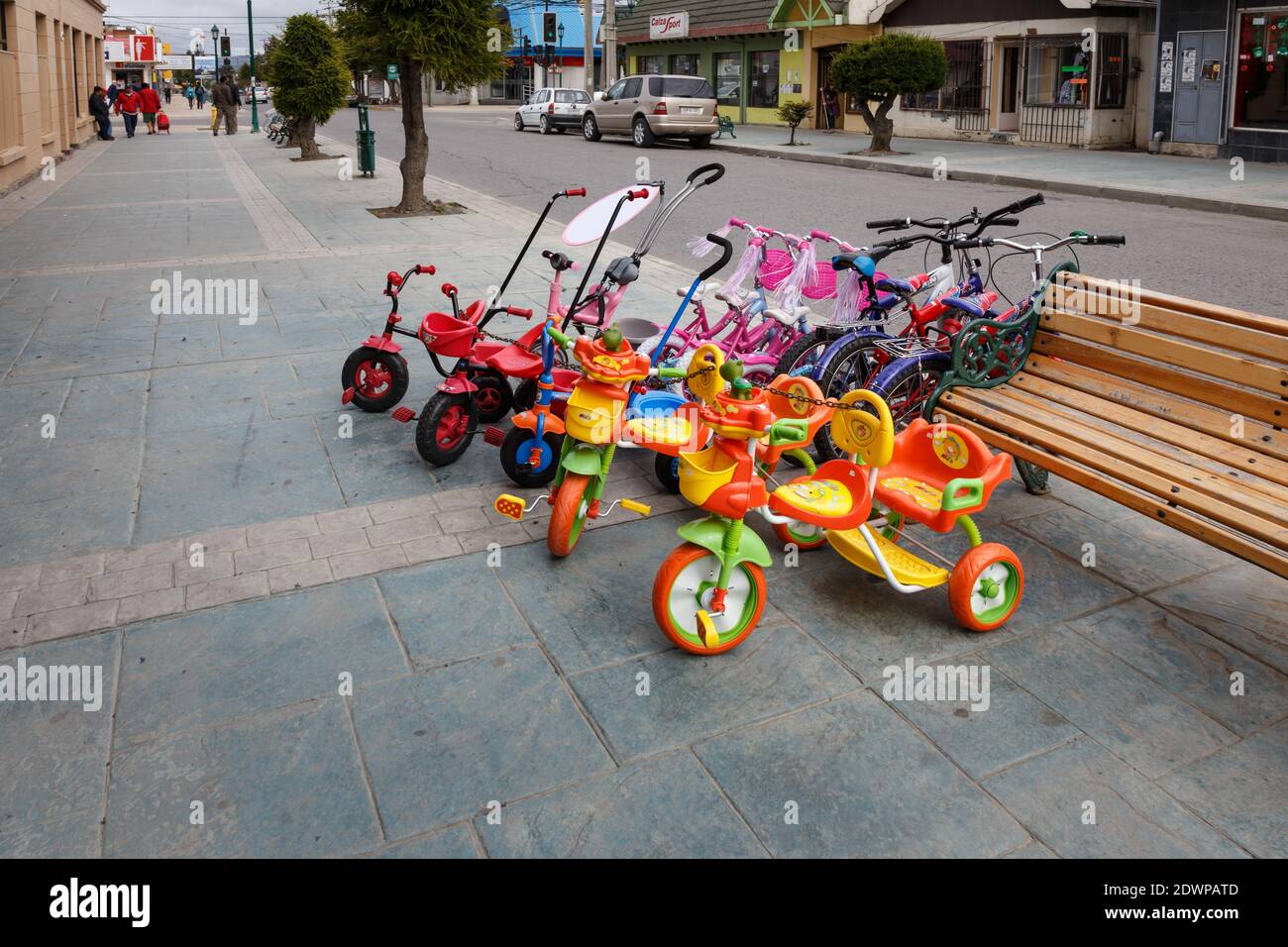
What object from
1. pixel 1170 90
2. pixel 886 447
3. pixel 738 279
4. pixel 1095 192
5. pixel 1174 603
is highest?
pixel 1170 90

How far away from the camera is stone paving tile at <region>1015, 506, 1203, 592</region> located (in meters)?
4.24

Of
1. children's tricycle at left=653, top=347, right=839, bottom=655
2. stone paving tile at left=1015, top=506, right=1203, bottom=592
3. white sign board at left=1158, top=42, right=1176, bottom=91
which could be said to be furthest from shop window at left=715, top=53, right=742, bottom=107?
children's tricycle at left=653, top=347, right=839, bottom=655

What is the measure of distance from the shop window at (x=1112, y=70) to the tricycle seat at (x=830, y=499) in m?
23.4

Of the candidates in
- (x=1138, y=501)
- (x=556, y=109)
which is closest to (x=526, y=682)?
(x=1138, y=501)

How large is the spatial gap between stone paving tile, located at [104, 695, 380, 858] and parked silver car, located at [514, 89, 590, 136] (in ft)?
106

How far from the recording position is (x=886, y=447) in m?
3.78

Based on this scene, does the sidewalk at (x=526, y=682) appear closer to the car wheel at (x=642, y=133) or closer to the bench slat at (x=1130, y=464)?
the bench slat at (x=1130, y=464)

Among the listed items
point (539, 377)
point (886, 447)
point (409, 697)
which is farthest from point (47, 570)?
point (886, 447)

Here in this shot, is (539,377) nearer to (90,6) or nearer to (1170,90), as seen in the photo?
(1170,90)

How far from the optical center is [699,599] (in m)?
3.68

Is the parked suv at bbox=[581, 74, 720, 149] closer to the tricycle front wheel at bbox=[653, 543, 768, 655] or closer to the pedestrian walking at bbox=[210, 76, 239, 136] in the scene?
the pedestrian walking at bbox=[210, 76, 239, 136]

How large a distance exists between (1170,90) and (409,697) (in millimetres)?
23201

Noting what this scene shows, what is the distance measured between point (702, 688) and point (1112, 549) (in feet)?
6.62

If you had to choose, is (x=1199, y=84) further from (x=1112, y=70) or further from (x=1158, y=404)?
(x=1158, y=404)
